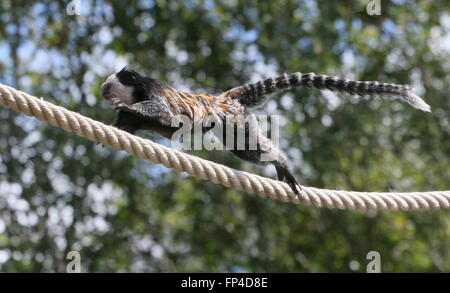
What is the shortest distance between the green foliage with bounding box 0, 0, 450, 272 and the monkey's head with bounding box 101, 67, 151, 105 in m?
2.78

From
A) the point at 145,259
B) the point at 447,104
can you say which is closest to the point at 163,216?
the point at 145,259

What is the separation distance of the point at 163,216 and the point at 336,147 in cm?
244

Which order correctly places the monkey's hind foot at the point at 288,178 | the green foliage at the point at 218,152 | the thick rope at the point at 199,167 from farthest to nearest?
1. the green foliage at the point at 218,152
2. the monkey's hind foot at the point at 288,178
3. the thick rope at the point at 199,167

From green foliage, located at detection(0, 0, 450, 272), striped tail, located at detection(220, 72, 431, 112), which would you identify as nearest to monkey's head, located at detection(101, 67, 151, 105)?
striped tail, located at detection(220, 72, 431, 112)

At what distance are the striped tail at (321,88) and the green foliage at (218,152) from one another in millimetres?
2411

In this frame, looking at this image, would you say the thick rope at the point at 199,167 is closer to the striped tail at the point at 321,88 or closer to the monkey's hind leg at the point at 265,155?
the monkey's hind leg at the point at 265,155

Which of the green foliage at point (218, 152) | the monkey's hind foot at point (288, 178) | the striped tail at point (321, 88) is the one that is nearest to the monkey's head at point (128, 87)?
the striped tail at point (321, 88)

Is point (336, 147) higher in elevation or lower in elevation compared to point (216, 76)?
lower

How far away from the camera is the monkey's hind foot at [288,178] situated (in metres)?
3.33

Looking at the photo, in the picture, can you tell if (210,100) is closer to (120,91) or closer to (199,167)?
(120,91)

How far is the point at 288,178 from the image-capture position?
354cm

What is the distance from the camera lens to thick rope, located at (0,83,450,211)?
268 centimetres

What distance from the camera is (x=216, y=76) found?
689 centimetres

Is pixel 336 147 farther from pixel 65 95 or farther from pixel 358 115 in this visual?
pixel 65 95
